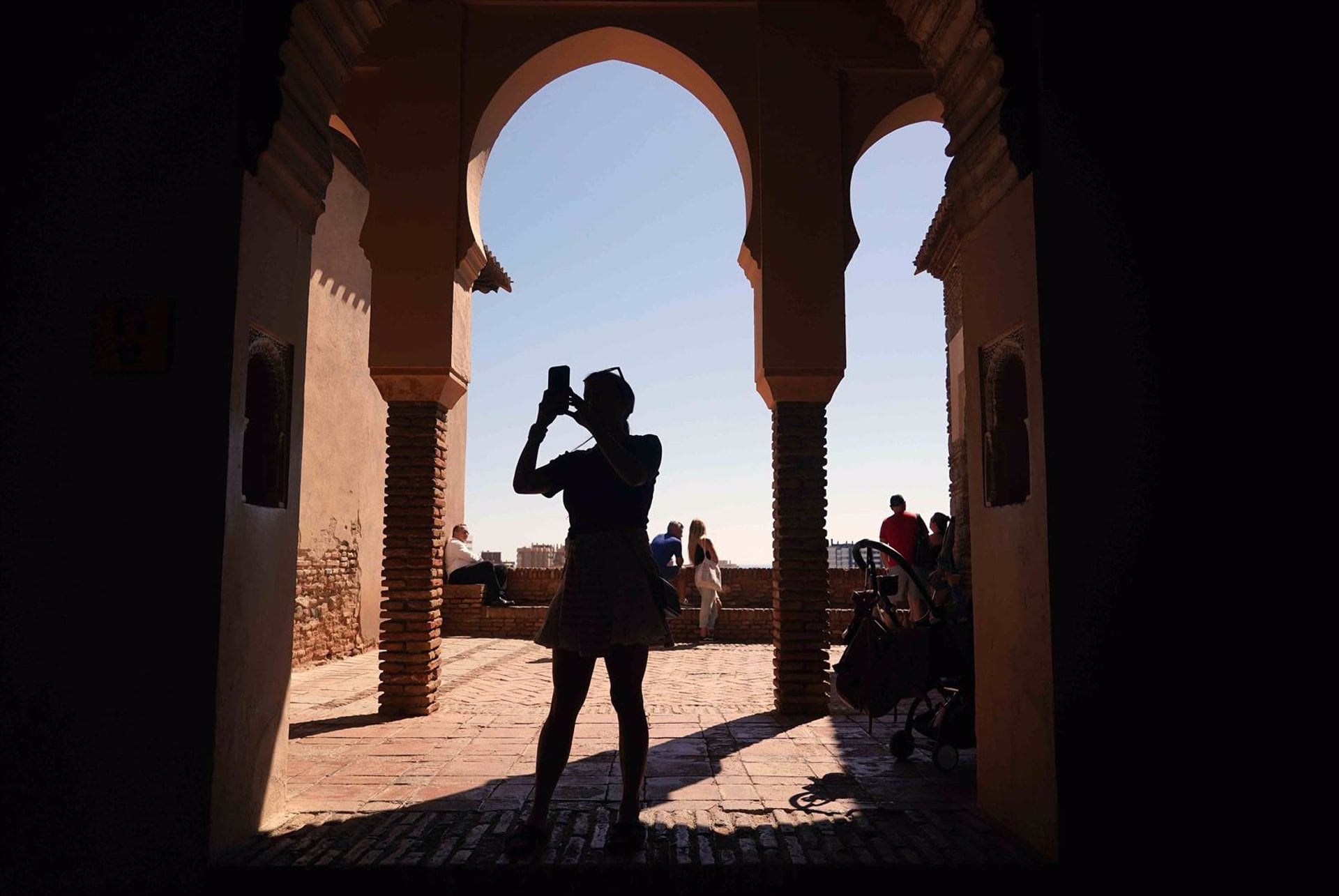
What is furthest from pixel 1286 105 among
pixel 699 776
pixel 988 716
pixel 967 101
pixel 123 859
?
pixel 123 859

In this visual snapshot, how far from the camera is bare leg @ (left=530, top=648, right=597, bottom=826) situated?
346 cm

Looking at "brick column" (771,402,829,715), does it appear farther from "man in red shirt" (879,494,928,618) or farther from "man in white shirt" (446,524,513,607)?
"man in white shirt" (446,524,513,607)

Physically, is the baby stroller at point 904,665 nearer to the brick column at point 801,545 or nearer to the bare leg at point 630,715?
the brick column at point 801,545

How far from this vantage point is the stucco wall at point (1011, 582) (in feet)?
11.3

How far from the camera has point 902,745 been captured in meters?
5.22

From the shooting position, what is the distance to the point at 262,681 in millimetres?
3719

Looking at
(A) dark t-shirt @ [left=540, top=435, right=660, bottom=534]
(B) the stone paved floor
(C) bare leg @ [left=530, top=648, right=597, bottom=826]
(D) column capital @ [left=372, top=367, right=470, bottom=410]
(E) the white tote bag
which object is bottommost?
(B) the stone paved floor

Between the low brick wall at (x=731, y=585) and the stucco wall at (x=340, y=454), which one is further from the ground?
the stucco wall at (x=340, y=454)

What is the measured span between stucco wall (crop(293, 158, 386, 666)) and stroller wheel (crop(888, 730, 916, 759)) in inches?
279

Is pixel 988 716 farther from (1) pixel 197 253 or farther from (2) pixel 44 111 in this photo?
(2) pixel 44 111

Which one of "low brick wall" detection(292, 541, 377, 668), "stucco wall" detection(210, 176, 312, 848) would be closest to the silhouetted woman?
"stucco wall" detection(210, 176, 312, 848)

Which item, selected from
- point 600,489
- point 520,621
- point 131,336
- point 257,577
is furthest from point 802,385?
point 520,621

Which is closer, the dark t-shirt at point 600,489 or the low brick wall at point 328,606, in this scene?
the dark t-shirt at point 600,489

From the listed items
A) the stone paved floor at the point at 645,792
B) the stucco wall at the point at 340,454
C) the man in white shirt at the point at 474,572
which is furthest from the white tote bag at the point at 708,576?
the stone paved floor at the point at 645,792
